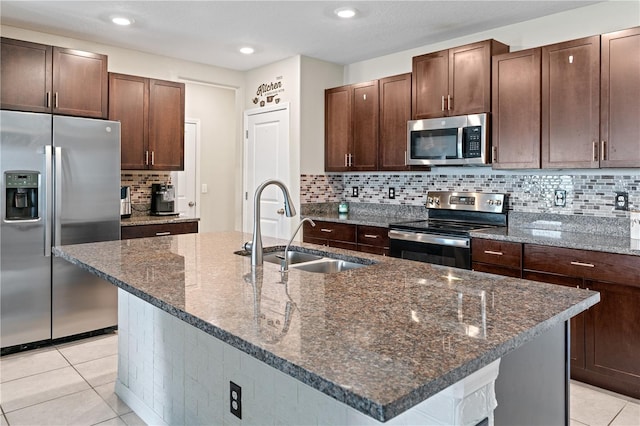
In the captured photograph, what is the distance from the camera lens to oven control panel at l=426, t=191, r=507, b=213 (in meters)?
3.87

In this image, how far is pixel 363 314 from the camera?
4.27 feet

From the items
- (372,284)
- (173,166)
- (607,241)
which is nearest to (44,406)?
(372,284)

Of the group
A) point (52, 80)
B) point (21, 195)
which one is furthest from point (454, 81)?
point (21, 195)

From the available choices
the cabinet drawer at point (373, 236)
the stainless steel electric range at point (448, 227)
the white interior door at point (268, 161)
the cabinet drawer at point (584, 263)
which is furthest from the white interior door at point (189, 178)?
the cabinet drawer at point (584, 263)

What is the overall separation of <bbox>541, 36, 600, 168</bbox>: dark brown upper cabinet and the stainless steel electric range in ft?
2.28

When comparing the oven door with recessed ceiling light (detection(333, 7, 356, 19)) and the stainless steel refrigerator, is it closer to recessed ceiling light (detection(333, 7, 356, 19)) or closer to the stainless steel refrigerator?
recessed ceiling light (detection(333, 7, 356, 19))

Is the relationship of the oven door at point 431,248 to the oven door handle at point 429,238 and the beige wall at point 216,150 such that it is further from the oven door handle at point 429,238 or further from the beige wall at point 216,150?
Result: the beige wall at point 216,150

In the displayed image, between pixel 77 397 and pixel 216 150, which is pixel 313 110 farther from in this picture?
pixel 77 397

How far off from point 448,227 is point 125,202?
2.90m

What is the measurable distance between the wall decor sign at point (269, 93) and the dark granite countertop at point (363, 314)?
125 inches

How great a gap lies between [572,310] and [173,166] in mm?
3935

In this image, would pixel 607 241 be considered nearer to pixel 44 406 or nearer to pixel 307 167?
pixel 307 167

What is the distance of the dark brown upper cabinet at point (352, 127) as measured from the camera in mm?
4566

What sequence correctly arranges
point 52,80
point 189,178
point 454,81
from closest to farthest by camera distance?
point 52,80 < point 454,81 < point 189,178
